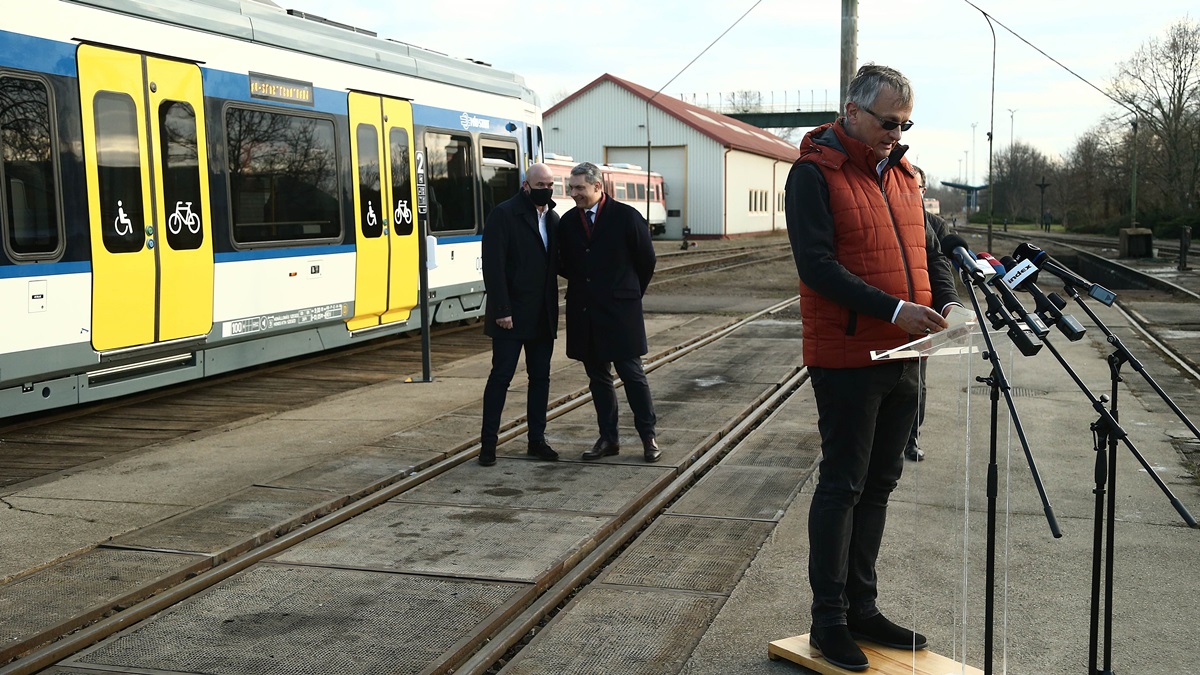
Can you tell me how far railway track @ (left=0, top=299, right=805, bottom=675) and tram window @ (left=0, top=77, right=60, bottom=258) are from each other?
11.2 feet

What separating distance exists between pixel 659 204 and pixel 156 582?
175 ft

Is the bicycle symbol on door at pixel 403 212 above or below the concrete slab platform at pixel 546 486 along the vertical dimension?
above

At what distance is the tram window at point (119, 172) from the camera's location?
9.30 m

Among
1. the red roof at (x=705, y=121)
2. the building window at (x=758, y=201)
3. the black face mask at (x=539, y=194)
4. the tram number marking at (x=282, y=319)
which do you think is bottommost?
the tram number marking at (x=282, y=319)

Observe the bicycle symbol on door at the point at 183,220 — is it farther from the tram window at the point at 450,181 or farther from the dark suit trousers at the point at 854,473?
the dark suit trousers at the point at 854,473

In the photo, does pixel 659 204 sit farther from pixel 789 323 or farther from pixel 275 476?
pixel 275 476

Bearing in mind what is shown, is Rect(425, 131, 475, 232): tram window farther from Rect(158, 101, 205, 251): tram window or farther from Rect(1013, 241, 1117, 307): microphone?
Rect(1013, 241, 1117, 307): microphone

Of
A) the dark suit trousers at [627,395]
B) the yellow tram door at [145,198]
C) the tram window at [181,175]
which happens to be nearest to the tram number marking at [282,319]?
the yellow tram door at [145,198]

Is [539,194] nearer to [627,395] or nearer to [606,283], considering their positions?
[606,283]

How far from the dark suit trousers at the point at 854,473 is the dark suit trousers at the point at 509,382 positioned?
12.3ft

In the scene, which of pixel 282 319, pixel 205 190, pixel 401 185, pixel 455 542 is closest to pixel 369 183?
pixel 401 185

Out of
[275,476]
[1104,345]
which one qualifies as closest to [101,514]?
[275,476]

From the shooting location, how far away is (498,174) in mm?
16703

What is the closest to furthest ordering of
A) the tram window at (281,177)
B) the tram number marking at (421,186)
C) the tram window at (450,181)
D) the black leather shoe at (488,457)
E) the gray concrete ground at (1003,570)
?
the gray concrete ground at (1003,570) → the black leather shoe at (488,457) → the tram window at (281,177) → the tram number marking at (421,186) → the tram window at (450,181)
